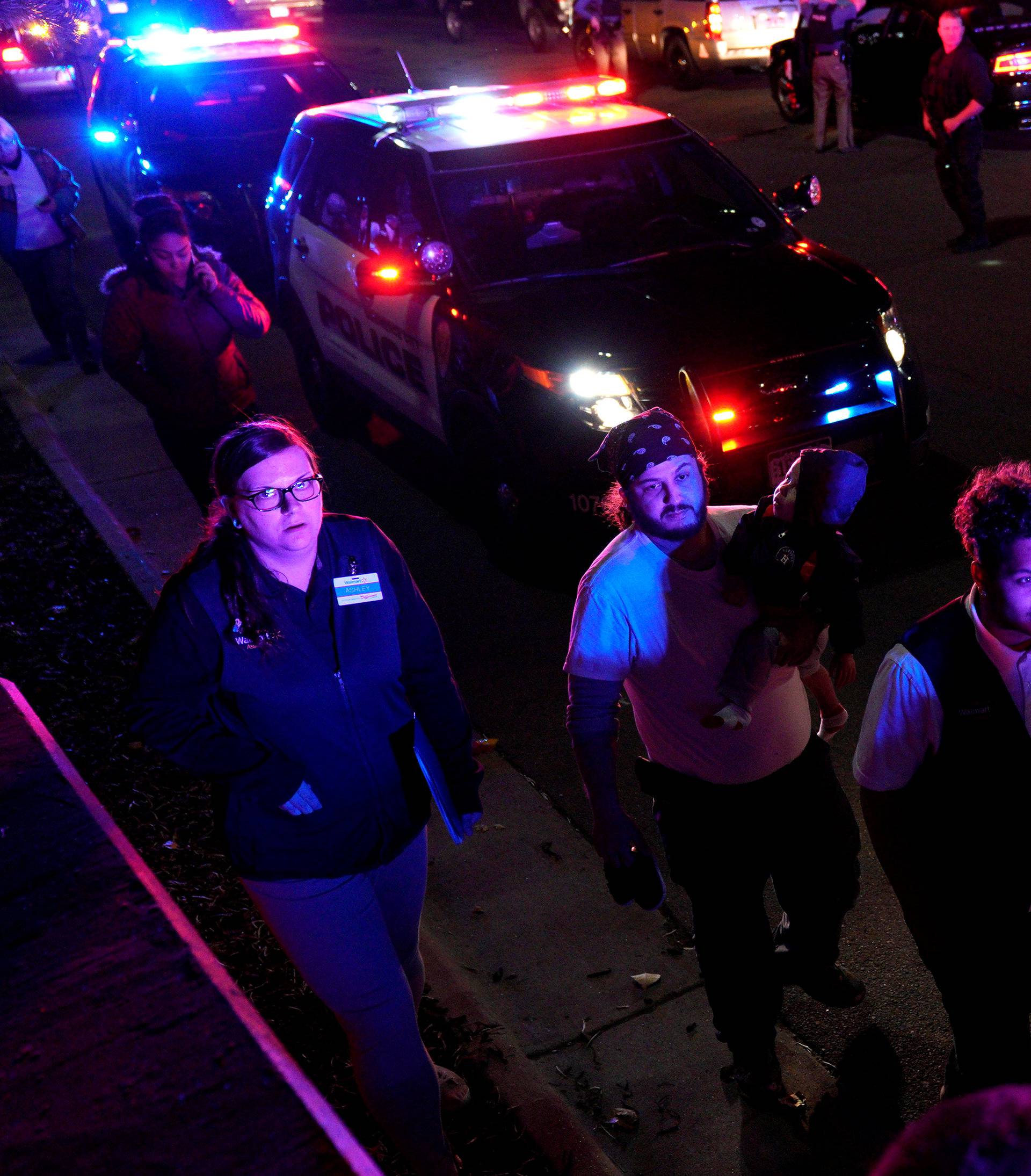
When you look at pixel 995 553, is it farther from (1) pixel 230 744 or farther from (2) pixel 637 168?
(2) pixel 637 168

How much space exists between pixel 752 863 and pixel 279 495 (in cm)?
150

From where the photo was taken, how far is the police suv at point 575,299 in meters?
5.87

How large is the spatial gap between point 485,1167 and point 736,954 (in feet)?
2.84

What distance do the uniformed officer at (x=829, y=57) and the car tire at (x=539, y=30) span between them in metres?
12.4

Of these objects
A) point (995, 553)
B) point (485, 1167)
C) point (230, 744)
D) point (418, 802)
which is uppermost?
point (995, 553)

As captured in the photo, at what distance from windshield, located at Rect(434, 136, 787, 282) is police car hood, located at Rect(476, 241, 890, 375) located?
20 cm

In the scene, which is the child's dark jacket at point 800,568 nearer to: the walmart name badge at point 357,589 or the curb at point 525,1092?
the walmart name badge at point 357,589

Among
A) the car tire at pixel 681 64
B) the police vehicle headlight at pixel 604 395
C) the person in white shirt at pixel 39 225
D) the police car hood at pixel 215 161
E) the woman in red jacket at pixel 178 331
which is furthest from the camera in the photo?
the car tire at pixel 681 64

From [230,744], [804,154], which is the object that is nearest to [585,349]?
[230,744]

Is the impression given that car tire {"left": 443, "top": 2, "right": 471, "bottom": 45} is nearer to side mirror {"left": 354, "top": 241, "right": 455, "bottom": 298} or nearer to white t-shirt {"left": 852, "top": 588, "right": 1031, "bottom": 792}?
side mirror {"left": 354, "top": 241, "right": 455, "bottom": 298}

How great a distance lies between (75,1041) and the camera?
2232 mm

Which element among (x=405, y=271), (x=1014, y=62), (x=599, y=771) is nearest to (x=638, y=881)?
(x=599, y=771)

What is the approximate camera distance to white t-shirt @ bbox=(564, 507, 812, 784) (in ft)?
10.0

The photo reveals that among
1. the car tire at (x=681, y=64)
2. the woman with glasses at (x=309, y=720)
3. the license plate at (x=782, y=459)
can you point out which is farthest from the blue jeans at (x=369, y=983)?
the car tire at (x=681, y=64)
